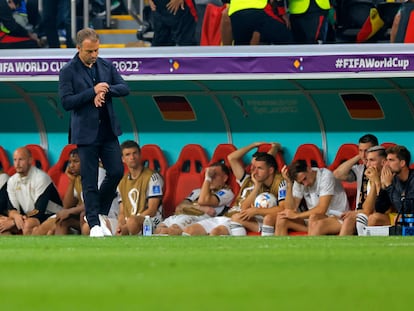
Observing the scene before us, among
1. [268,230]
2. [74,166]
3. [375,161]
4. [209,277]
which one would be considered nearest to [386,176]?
[375,161]

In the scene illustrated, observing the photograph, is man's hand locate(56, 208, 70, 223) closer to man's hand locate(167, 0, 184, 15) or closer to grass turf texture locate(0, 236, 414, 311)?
man's hand locate(167, 0, 184, 15)

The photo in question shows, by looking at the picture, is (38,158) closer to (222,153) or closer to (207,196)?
(222,153)

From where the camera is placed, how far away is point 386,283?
6516 millimetres

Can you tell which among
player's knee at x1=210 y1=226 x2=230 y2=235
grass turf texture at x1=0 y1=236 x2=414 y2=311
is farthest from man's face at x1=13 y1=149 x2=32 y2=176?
grass turf texture at x1=0 y1=236 x2=414 y2=311

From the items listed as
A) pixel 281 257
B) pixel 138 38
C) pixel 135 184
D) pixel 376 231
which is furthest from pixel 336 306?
pixel 138 38

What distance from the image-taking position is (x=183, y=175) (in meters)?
15.9

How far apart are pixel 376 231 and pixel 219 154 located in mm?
3089

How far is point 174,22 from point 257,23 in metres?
1.21

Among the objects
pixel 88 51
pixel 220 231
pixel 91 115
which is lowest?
pixel 220 231

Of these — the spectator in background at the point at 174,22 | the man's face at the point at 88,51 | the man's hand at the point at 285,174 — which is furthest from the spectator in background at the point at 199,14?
the man's face at the point at 88,51

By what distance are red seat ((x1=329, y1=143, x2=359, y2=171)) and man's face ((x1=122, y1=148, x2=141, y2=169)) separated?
7.46 feet

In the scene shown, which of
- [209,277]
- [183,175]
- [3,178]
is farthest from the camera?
[3,178]

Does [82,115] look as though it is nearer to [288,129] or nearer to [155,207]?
[155,207]

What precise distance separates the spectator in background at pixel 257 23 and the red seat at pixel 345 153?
1486 millimetres
